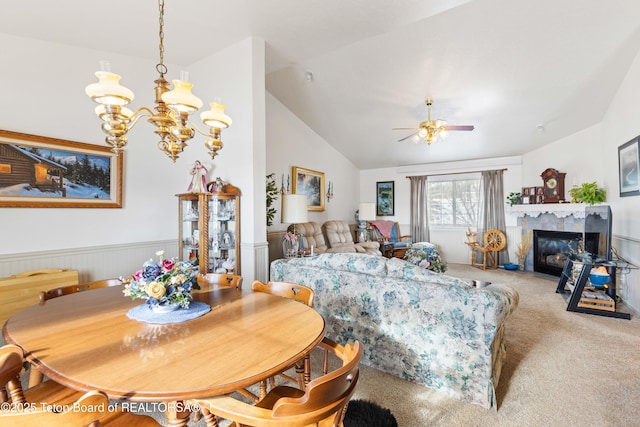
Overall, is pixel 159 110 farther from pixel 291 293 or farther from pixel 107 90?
pixel 291 293

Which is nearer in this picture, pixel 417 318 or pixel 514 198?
pixel 417 318

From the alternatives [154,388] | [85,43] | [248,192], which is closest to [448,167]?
[248,192]

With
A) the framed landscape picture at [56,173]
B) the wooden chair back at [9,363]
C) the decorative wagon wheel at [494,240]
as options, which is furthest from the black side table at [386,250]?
the wooden chair back at [9,363]

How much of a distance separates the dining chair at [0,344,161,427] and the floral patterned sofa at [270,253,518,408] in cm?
160

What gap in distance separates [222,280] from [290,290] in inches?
25.1

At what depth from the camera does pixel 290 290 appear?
2.05m

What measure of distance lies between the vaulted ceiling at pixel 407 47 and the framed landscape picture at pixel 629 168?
0.95m

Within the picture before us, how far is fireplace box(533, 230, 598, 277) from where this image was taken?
5.35 metres

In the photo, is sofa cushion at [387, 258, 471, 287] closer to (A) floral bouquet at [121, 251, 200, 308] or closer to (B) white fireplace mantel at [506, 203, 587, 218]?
(A) floral bouquet at [121, 251, 200, 308]

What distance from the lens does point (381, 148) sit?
6.61m

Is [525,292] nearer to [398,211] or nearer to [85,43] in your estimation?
[398,211]

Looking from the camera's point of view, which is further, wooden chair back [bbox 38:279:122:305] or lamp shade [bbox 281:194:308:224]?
lamp shade [bbox 281:194:308:224]

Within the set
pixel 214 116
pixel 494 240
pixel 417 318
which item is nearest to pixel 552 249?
pixel 494 240

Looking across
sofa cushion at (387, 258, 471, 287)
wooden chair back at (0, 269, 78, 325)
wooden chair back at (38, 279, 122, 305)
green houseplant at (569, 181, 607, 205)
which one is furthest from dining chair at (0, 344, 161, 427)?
green houseplant at (569, 181, 607, 205)
